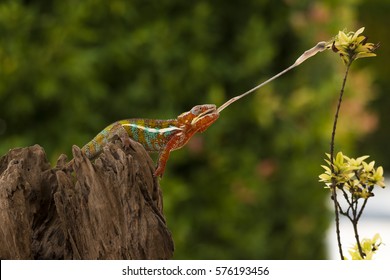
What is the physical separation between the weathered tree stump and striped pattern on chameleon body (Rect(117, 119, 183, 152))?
0.04 m

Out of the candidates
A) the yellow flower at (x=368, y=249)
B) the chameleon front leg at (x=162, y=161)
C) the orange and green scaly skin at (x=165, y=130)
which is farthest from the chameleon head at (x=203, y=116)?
the yellow flower at (x=368, y=249)

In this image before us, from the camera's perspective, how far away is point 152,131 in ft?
8.20

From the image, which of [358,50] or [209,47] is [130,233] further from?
[209,47]

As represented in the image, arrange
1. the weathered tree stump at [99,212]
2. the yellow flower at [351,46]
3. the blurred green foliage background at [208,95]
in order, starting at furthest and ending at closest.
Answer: the blurred green foliage background at [208,95] → the weathered tree stump at [99,212] → the yellow flower at [351,46]

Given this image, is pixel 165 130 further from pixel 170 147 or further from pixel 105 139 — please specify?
pixel 105 139

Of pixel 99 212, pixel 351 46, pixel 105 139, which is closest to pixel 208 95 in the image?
pixel 105 139

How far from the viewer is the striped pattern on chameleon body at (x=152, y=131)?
2484 millimetres

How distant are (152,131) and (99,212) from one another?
0.31m

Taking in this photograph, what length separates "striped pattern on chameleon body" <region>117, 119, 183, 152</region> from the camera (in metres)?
2.48

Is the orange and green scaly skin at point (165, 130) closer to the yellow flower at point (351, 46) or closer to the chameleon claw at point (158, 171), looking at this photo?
the chameleon claw at point (158, 171)

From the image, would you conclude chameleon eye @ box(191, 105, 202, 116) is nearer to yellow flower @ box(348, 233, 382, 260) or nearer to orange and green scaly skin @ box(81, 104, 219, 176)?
orange and green scaly skin @ box(81, 104, 219, 176)

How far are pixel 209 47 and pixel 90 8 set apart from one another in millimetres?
1058

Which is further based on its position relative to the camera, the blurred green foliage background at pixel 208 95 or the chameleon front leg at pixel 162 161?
the blurred green foliage background at pixel 208 95

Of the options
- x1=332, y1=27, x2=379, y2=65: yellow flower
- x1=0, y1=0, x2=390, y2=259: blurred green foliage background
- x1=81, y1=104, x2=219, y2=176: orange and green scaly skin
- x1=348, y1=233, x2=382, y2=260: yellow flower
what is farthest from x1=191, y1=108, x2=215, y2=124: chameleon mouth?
x1=0, y1=0, x2=390, y2=259: blurred green foliage background
